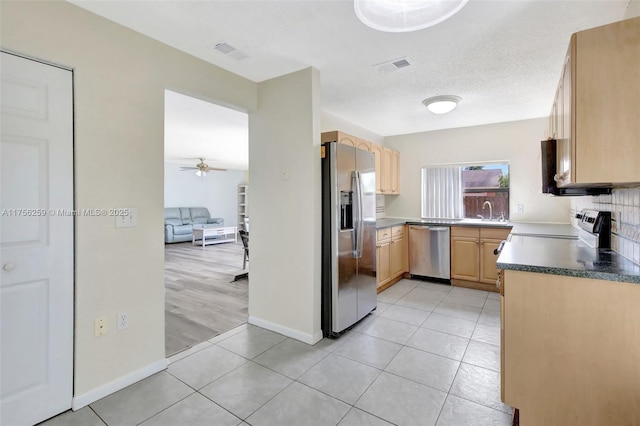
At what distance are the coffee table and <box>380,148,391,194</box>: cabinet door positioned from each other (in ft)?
17.3

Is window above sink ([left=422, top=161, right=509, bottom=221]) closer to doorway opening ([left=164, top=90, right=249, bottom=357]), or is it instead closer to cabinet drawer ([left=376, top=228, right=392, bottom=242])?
cabinet drawer ([left=376, top=228, right=392, bottom=242])

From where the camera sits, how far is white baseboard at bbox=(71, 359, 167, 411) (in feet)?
6.09

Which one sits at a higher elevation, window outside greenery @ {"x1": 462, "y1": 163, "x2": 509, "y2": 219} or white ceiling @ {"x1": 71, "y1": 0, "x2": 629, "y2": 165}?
white ceiling @ {"x1": 71, "y1": 0, "x2": 629, "y2": 165}

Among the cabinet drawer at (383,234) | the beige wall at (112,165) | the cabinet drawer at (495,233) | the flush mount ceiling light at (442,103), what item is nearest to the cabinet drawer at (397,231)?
the cabinet drawer at (383,234)

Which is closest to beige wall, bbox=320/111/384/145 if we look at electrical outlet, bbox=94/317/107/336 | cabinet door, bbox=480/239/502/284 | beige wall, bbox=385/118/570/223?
beige wall, bbox=385/118/570/223

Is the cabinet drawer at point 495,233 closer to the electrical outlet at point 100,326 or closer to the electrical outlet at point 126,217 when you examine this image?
the electrical outlet at point 126,217

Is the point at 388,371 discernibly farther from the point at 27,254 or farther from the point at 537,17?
the point at 537,17

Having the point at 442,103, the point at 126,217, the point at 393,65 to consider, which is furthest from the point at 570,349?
the point at 126,217

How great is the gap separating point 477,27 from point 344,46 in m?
0.93

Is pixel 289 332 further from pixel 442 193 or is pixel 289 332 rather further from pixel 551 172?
pixel 442 193

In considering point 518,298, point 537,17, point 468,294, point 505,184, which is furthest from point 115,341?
point 505,184

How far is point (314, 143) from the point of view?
271 centimetres

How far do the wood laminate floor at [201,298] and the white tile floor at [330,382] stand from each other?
240 mm

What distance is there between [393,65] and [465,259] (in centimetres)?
294
